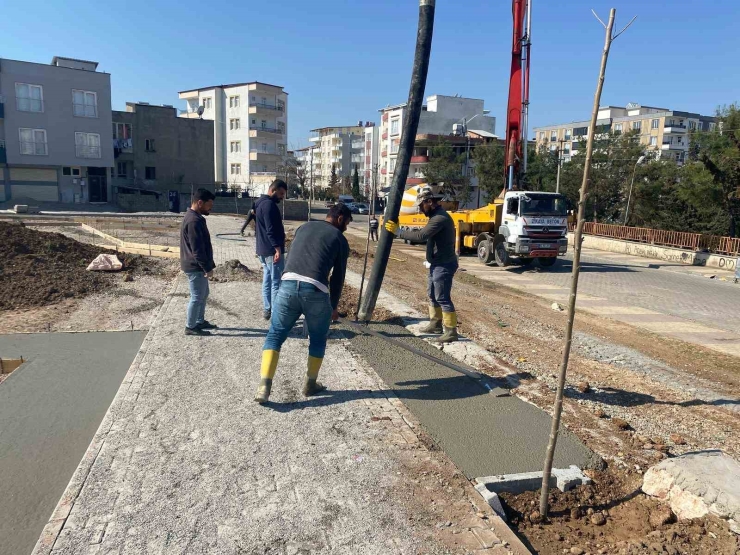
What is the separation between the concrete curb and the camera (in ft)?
9.24

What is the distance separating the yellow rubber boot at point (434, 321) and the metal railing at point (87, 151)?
1669 inches

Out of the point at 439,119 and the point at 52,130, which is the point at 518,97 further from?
the point at 439,119

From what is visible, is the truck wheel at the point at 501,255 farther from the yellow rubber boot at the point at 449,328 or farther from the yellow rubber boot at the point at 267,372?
the yellow rubber boot at the point at 267,372

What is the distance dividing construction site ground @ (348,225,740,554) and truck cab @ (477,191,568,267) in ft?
18.1

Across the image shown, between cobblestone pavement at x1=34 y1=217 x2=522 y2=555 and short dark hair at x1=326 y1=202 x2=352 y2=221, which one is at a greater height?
short dark hair at x1=326 y1=202 x2=352 y2=221

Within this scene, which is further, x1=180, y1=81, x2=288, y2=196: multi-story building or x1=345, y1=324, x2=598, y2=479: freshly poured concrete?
x1=180, y1=81, x2=288, y2=196: multi-story building

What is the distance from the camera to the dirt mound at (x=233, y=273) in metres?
11.0

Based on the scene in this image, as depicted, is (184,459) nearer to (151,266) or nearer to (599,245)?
(151,266)

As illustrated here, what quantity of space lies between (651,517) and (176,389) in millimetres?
3855

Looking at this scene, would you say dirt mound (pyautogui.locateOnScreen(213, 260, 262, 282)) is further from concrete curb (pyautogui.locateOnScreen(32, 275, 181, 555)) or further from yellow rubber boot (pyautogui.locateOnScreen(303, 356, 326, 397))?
yellow rubber boot (pyautogui.locateOnScreen(303, 356, 326, 397))

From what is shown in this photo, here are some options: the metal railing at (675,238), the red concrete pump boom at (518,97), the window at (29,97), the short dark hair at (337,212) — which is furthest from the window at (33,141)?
the short dark hair at (337,212)

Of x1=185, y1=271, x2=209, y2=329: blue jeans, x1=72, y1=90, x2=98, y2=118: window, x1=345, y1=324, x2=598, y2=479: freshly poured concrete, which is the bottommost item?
x1=345, y1=324, x2=598, y2=479: freshly poured concrete

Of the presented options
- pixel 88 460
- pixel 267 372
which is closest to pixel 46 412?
pixel 88 460

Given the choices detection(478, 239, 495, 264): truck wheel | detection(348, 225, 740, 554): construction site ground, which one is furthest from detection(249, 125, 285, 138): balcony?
detection(348, 225, 740, 554): construction site ground
